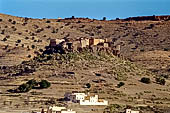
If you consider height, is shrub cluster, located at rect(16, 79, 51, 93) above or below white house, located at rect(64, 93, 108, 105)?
above

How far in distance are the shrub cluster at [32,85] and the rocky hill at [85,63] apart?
66cm

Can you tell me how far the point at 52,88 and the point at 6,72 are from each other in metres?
14.0

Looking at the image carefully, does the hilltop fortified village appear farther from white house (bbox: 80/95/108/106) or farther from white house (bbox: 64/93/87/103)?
white house (bbox: 80/95/108/106)

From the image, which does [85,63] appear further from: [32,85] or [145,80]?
[32,85]

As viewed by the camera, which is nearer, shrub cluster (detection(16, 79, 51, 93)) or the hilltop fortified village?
shrub cluster (detection(16, 79, 51, 93))

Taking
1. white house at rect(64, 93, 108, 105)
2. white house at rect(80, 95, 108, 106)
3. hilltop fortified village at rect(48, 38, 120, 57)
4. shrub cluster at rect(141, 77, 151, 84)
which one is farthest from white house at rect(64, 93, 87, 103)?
hilltop fortified village at rect(48, 38, 120, 57)

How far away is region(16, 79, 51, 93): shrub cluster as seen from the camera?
79.7m

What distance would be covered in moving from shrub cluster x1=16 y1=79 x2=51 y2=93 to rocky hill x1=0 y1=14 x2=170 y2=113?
0.66 meters

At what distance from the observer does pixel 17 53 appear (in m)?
111

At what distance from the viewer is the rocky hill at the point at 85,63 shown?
80.1 metres

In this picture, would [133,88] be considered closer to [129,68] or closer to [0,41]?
[129,68]

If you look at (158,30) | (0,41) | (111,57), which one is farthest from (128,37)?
(111,57)

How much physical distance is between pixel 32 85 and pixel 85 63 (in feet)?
39.2

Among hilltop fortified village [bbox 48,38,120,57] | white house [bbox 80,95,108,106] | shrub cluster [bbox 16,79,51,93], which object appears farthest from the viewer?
hilltop fortified village [bbox 48,38,120,57]
